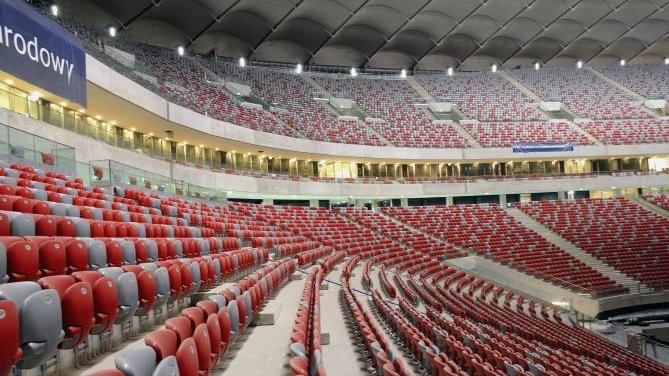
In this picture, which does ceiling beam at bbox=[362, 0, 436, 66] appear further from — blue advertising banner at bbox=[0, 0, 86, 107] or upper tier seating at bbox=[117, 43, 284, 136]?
blue advertising banner at bbox=[0, 0, 86, 107]

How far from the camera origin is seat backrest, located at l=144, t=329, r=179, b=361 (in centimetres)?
324

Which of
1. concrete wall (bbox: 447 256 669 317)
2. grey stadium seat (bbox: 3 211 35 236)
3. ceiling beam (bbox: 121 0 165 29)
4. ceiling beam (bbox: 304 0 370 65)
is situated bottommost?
concrete wall (bbox: 447 256 669 317)

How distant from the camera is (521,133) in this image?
Result: 4297cm

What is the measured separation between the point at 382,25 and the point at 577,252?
21438 millimetres

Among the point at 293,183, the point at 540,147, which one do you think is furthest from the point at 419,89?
the point at 293,183

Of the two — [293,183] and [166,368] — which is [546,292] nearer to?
[293,183]

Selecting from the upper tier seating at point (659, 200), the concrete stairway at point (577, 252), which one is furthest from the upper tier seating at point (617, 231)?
the upper tier seating at point (659, 200)

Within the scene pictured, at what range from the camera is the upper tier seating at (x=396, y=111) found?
40969 mm

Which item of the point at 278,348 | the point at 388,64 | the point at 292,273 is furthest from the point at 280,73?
the point at 278,348

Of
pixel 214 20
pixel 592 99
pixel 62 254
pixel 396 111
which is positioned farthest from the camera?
pixel 592 99

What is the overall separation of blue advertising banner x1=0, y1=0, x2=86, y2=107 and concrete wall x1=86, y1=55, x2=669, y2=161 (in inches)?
59.1

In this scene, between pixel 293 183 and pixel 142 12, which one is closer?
pixel 293 183

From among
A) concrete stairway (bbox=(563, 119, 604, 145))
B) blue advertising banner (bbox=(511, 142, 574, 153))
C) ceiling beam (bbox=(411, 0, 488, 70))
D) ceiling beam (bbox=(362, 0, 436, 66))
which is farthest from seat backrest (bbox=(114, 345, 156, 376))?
concrete stairway (bbox=(563, 119, 604, 145))

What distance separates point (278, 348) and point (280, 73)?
1539 inches
